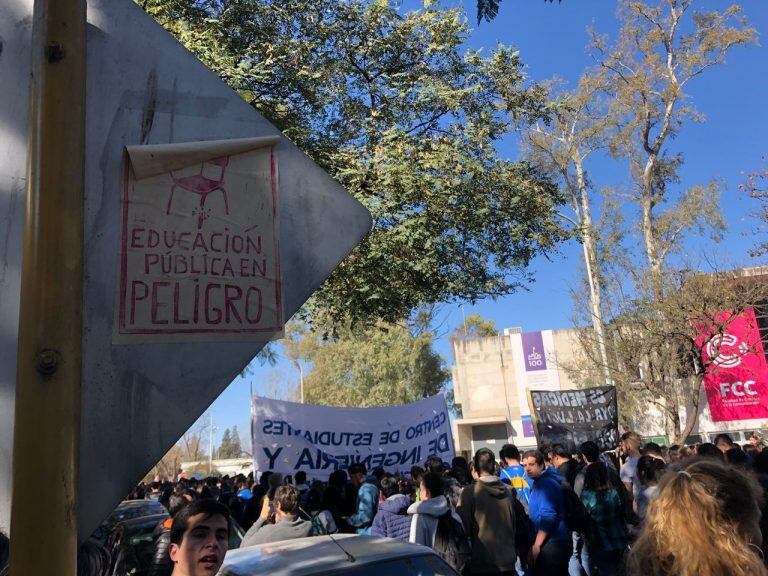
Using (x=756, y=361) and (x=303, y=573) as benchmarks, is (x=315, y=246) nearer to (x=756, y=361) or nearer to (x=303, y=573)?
(x=303, y=573)

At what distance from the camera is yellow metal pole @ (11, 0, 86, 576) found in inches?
49.3

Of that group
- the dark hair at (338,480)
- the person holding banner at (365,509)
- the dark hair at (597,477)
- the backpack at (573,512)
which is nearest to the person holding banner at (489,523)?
the backpack at (573,512)

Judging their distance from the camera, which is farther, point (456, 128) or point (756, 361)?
point (756, 361)

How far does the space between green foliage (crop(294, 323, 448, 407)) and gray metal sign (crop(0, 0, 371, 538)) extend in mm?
38799

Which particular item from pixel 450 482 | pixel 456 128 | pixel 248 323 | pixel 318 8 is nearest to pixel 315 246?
pixel 248 323

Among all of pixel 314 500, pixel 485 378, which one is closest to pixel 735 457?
pixel 314 500

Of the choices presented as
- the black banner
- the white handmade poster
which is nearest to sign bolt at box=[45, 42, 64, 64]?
the white handmade poster

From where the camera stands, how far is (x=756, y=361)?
25484 millimetres

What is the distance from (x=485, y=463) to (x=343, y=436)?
222 inches

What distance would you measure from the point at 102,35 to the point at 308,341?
4286cm

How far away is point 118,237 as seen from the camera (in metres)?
1.56

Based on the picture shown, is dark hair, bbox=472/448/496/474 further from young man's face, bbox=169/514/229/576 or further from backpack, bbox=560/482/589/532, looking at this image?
young man's face, bbox=169/514/229/576

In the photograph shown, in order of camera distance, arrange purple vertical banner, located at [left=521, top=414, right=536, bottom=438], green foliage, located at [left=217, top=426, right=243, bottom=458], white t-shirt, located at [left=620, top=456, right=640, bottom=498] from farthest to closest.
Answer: green foliage, located at [left=217, top=426, right=243, bottom=458] < purple vertical banner, located at [left=521, top=414, right=536, bottom=438] < white t-shirt, located at [left=620, top=456, right=640, bottom=498]

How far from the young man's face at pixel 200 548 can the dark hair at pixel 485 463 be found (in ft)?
11.8
